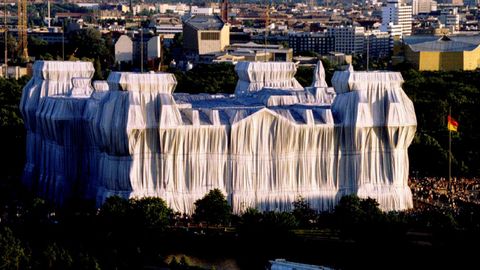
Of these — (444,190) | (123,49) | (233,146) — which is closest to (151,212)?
(233,146)

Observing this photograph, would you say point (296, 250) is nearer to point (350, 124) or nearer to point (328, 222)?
point (328, 222)

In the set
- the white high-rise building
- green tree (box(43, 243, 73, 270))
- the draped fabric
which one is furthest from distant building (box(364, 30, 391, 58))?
green tree (box(43, 243, 73, 270))

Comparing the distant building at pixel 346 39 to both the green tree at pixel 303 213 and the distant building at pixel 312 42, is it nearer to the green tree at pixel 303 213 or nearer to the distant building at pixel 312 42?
the distant building at pixel 312 42

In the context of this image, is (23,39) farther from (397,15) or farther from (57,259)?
(57,259)

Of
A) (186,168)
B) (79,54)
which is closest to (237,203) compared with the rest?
(186,168)

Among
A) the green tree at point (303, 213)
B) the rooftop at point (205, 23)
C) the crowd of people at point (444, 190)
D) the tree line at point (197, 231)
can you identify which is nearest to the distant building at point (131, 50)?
the rooftop at point (205, 23)

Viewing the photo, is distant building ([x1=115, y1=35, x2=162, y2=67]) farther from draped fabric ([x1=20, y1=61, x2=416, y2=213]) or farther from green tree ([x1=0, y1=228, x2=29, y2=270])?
green tree ([x1=0, y1=228, x2=29, y2=270])
